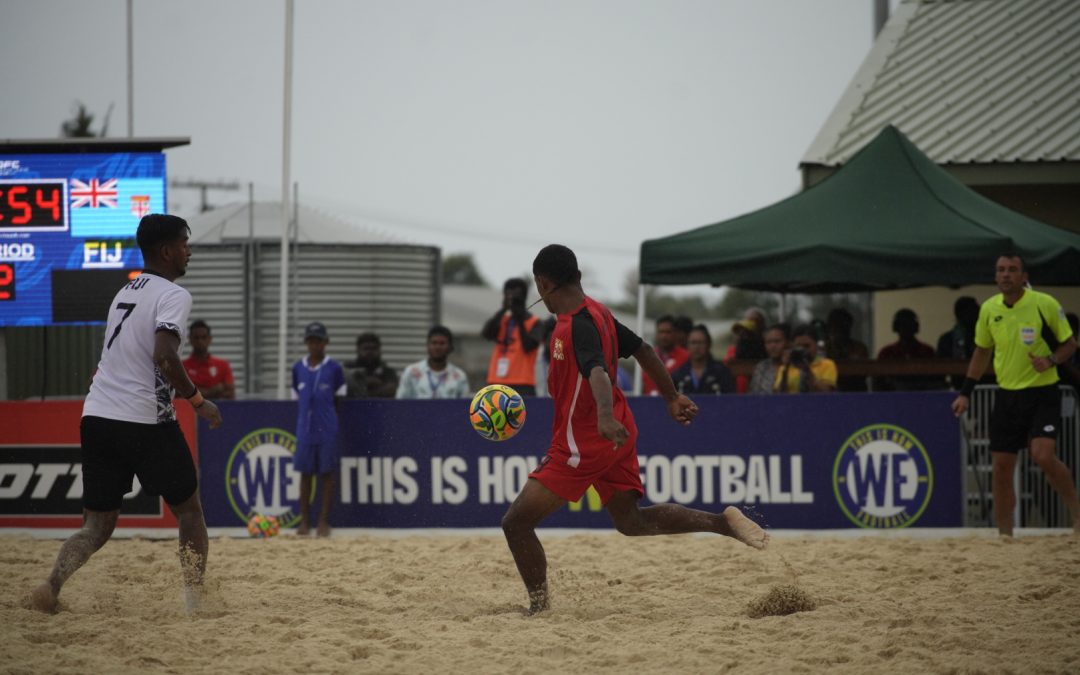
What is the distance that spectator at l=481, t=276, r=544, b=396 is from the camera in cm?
1185

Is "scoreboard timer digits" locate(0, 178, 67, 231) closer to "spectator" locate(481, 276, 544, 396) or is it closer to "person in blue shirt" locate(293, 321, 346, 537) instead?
"person in blue shirt" locate(293, 321, 346, 537)

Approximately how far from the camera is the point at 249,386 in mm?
18562

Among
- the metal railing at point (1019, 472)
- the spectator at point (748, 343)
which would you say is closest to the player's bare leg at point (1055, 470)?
the metal railing at point (1019, 472)

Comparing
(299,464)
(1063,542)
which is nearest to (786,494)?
(1063,542)

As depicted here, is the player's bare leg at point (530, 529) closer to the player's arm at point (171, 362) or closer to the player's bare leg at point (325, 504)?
the player's arm at point (171, 362)

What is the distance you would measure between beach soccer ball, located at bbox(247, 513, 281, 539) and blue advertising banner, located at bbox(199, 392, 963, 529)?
380mm

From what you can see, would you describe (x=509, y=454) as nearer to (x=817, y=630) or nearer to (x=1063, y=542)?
(x=1063, y=542)

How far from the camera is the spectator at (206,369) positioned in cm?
1230

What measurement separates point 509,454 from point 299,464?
5.99ft

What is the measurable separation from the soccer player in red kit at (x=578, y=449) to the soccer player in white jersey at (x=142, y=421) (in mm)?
1703

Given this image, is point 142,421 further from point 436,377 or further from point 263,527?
point 436,377

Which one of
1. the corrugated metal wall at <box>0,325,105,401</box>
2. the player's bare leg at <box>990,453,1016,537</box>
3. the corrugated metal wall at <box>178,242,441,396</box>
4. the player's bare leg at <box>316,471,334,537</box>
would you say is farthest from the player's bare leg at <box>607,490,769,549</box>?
the corrugated metal wall at <box>178,242,441,396</box>

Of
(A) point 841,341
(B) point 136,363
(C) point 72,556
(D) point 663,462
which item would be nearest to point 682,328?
(A) point 841,341

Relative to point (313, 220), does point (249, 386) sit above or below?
below
